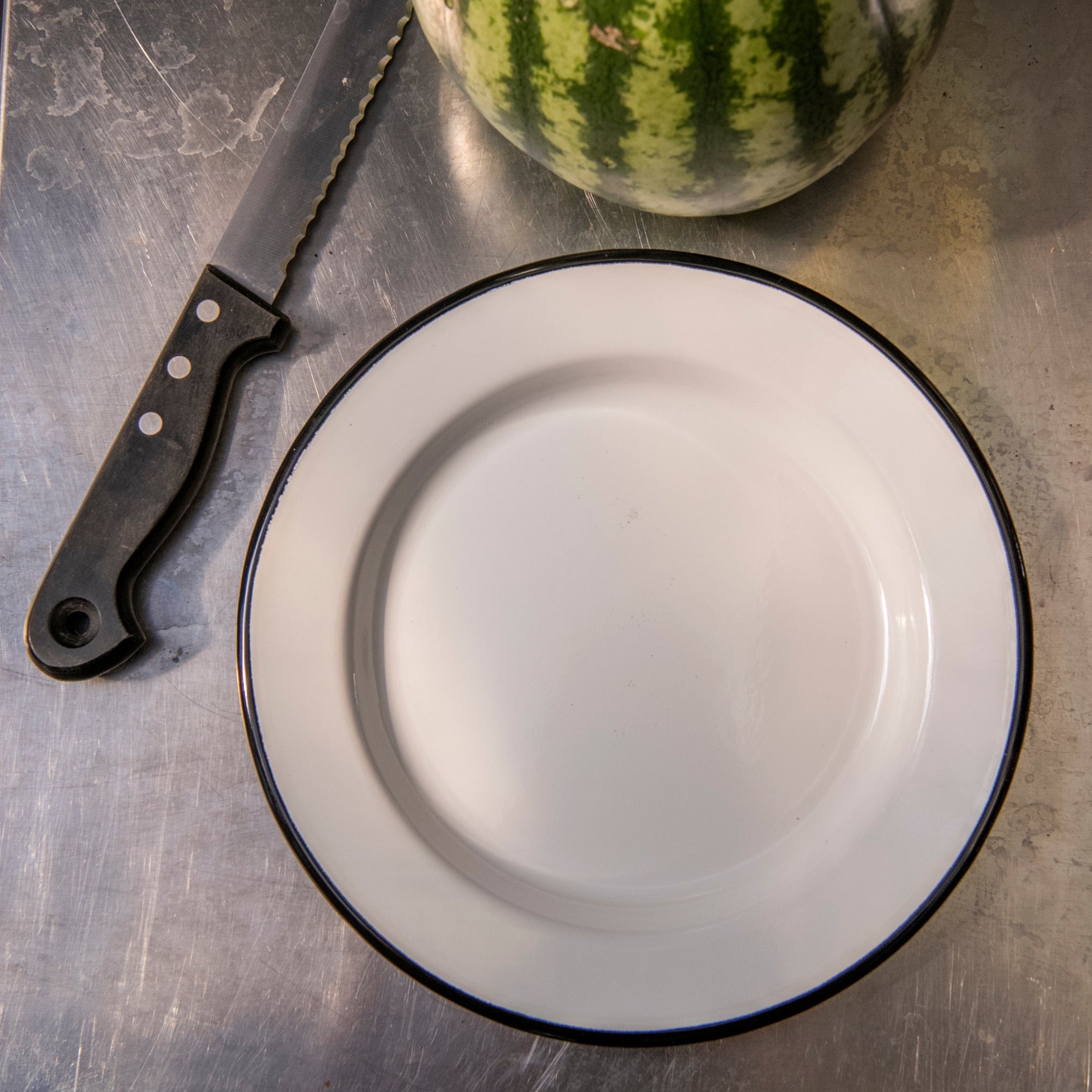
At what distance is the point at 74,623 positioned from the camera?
59 centimetres

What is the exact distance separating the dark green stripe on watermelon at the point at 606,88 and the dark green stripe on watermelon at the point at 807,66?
0.07 metres

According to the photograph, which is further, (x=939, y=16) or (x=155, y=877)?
(x=155, y=877)

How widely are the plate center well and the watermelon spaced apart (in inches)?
6.9

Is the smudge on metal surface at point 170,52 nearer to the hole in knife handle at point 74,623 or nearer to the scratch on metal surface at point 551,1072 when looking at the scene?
the hole in knife handle at point 74,623

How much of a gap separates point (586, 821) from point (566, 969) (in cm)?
10

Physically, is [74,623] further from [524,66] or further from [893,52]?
[893,52]

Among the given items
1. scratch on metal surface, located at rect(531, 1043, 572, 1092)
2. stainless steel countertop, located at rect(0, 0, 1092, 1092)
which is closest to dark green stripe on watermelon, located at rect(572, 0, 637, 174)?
stainless steel countertop, located at rect(0, 0, 1092, 1092)

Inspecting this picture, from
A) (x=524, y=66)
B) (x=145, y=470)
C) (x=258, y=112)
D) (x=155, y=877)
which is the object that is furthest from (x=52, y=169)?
(x=155, y=877)

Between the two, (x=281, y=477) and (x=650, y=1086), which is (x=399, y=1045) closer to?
(x=650, y=1086)

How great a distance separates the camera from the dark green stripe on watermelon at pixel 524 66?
36cm

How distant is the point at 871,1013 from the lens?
23.1 inches

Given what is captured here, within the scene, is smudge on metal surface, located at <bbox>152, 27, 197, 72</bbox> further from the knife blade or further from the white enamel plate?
the white enamel plate

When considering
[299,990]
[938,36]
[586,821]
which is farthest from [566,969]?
[938,36]

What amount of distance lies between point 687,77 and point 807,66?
6 centimetres
